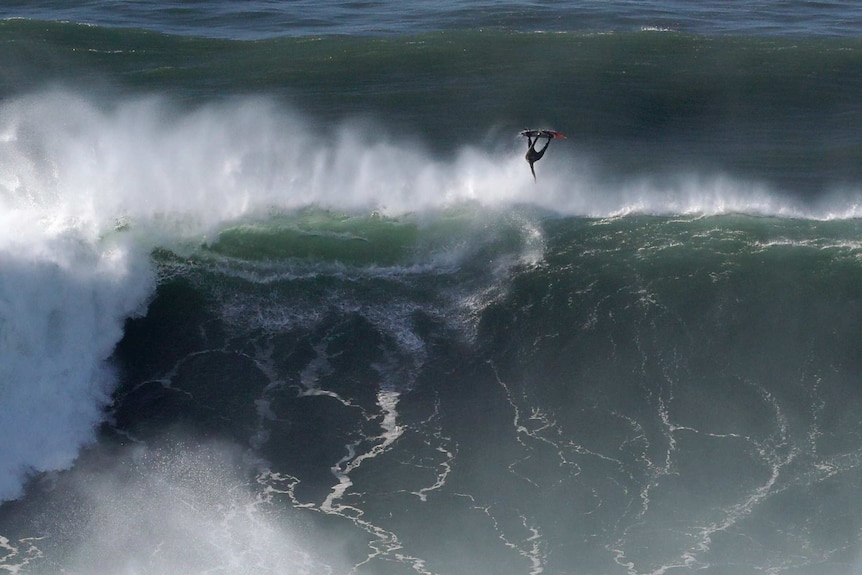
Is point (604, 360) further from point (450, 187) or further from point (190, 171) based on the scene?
point (190, 171)

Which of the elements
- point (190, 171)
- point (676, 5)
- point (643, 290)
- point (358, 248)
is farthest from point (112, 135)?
point (676, 5)

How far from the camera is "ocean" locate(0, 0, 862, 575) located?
53.5ft

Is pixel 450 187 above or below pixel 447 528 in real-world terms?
above

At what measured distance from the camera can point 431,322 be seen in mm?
19594

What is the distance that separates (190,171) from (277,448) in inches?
315

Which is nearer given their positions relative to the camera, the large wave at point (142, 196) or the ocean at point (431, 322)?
the ocean at point (431, 322)

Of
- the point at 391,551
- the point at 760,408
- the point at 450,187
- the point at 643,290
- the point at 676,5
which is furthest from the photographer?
the point at 676,5

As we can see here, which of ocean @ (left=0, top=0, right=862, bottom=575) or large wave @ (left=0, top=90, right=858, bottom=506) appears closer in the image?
ocean @ (left=0, top=0, right=862, bottom=575)

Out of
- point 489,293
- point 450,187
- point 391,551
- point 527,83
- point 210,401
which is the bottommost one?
point 391,551

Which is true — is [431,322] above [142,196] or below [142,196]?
below

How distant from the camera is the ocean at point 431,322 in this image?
16312 millimetres

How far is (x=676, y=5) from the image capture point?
35.0 metres

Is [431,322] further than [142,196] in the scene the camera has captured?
No

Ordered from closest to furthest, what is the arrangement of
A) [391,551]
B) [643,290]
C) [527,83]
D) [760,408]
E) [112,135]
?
[391,551], [760,408], [643,290], [112,135], [527,83]
